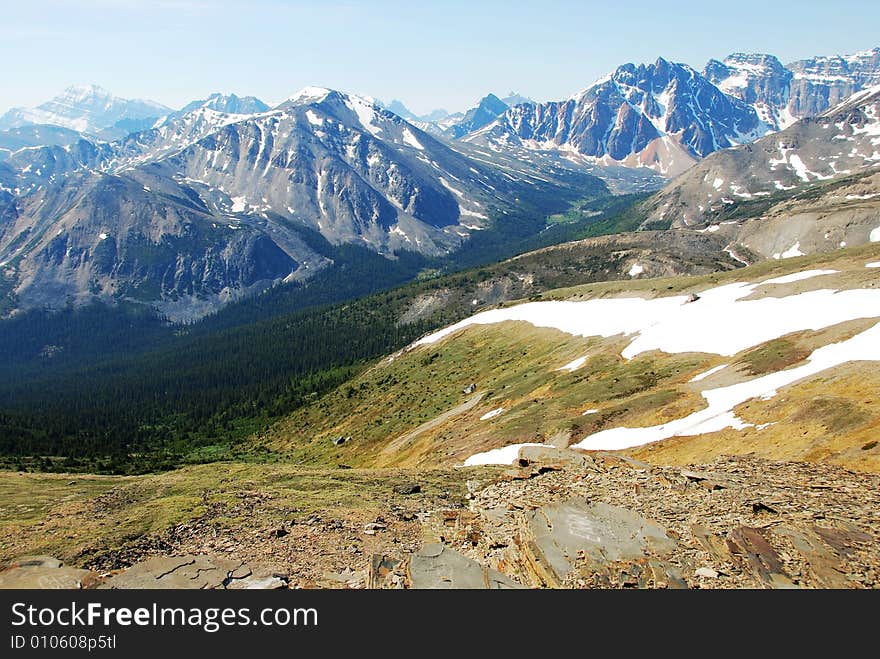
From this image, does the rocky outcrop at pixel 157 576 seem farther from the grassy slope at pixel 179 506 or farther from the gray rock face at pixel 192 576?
the grassy slope at pixel 179 506

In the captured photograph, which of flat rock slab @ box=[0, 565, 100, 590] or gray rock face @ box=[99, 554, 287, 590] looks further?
flat rock slab @ box=[0, 565, 100, 590]

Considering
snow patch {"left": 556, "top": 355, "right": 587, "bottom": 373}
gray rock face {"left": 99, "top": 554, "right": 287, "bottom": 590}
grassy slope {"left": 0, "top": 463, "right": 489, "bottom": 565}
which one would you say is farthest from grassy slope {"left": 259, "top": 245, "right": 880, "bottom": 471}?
gray rock face {"left": 99, "top": 554, "right": 287, "bottom": 590}

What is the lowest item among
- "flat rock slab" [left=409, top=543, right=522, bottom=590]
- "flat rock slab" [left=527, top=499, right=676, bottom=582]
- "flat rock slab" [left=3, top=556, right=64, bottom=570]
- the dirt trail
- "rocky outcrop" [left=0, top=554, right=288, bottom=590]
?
the dirt trail

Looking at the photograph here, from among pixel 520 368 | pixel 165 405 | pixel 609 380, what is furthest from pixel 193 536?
pixel 165 405

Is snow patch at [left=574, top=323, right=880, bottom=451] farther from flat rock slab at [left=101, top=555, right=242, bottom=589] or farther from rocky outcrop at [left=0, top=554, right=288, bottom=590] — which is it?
flat rock slab at [left=101, top=555, right=242, bottom=589]

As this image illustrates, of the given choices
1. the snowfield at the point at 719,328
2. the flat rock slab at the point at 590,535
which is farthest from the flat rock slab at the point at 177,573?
the snowfield at the point at 719,328
